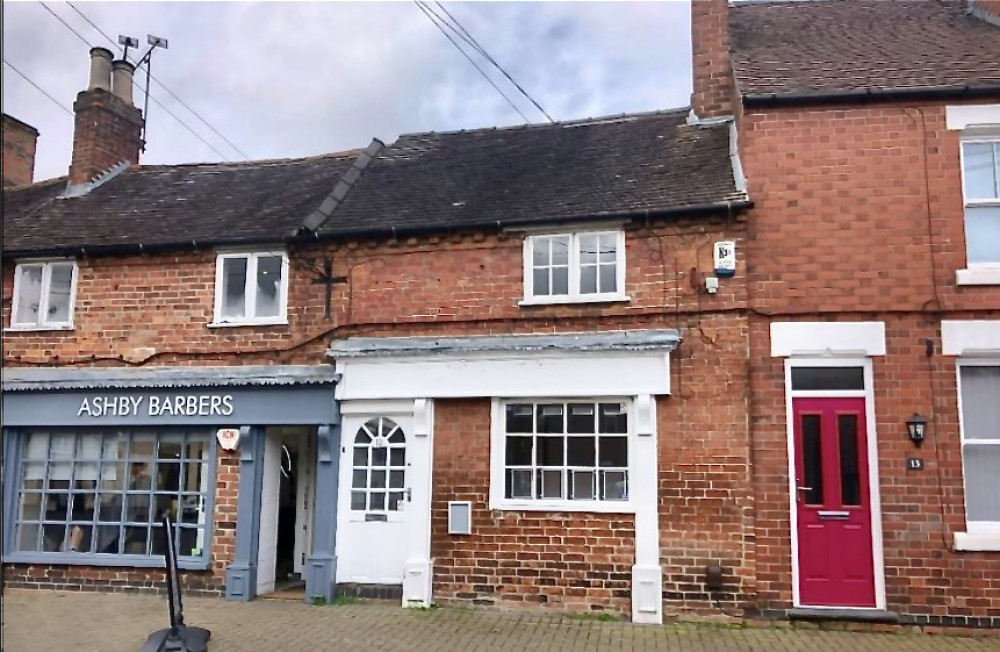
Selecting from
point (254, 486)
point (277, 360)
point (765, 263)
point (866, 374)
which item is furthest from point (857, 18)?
point (254, 486)

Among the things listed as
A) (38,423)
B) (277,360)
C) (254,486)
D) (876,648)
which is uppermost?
(277,360)

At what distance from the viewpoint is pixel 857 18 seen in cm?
1281

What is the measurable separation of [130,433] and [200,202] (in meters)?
3.80

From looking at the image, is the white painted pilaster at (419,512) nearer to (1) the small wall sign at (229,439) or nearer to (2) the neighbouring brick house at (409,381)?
(2) the neighbouring brick house at (409,381)

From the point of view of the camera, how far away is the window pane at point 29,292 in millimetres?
12555

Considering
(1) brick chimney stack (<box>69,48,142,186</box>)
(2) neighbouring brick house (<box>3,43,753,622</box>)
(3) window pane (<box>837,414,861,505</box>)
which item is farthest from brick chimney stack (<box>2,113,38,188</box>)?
(3) window pane (<box>837,414,861,505</box>)

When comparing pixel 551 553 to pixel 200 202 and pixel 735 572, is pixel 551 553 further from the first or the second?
pixel 200 202

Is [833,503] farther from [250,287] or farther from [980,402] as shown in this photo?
[250,287]

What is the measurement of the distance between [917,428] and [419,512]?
18.9ft

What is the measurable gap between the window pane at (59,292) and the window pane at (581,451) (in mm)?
7706

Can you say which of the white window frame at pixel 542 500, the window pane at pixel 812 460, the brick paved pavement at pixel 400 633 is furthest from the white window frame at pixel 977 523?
the white window frame at pixel 542 500

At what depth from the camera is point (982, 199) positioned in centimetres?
970

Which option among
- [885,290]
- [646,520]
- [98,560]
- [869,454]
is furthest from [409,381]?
[885,290]

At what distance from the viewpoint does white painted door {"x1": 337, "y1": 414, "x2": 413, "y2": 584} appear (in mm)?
10492
